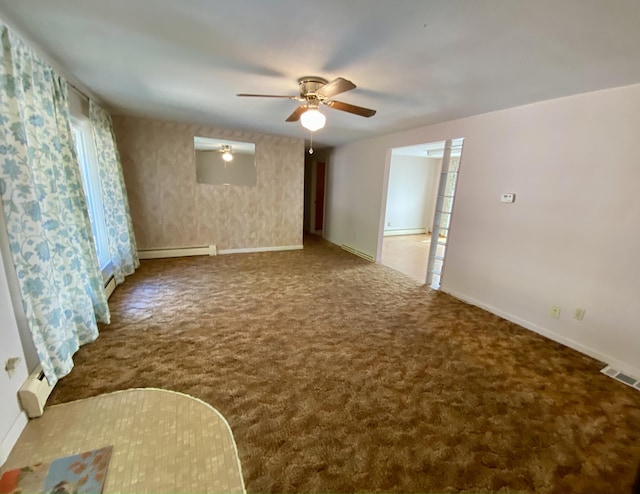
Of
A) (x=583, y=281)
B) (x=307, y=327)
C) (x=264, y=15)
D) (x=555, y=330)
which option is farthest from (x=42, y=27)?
(x=555, y=330)

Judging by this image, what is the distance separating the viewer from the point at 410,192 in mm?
7969

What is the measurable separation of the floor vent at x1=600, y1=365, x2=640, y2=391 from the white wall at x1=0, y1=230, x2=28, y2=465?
158 inches

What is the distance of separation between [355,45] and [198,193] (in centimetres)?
404

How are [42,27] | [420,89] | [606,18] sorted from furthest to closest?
[420,89], [42,27], [606,18]

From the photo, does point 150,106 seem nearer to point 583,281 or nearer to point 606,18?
point 606,18

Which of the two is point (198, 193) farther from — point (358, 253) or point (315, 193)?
point (315, 193)

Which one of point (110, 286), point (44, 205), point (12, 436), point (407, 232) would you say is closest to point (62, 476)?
point (12, 436)

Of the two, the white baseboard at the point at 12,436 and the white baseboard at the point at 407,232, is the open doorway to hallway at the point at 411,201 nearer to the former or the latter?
the white baseboard at the point at 407,232

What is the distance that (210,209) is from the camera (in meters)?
5.12

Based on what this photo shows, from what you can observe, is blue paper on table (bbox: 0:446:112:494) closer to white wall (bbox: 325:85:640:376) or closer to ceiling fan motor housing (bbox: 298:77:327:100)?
ceiling fan motor housing (bbox: 298:77:327:100)

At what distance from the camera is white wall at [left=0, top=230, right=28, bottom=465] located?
145 centimetres

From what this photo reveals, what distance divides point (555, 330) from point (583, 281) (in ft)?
A: 1.82

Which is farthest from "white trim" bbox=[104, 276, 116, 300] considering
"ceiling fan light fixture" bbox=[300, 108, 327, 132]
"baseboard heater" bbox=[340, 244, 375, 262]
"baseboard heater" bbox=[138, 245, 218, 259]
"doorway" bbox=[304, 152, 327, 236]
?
"doorway" bbox=[304, 152, 327, 236]

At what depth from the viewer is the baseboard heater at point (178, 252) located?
4.79m
